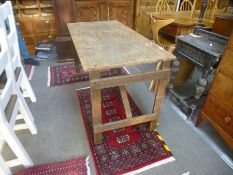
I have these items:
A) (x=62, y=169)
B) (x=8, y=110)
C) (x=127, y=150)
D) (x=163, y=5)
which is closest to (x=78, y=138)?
(x=62, y=169)

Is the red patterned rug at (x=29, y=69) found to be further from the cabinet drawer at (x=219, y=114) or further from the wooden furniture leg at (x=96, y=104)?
the cabinet drawer at (x=219, y=114)

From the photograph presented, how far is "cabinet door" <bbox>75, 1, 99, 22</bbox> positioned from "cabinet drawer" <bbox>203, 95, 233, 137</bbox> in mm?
2542

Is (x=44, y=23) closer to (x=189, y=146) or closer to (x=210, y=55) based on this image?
(x=210, y=55)

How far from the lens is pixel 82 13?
3.15m

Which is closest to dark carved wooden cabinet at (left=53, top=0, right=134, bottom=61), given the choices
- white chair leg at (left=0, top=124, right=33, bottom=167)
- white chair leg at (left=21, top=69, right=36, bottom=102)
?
white chair leg at (left=21, top=69, right=36, bottom=102)

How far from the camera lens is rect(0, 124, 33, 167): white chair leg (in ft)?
3.52

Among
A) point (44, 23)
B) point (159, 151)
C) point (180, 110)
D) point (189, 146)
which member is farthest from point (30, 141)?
point (44, 23)

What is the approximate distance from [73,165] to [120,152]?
0.38 metres

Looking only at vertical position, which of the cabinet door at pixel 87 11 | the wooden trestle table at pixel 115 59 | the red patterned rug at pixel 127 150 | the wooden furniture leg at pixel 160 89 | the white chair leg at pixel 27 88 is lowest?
the red patterned rug at pixel 127 150

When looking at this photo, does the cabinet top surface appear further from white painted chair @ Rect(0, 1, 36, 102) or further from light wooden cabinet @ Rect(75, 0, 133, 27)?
light wooden cabinet @ Rect(75, 0, 133, 27)

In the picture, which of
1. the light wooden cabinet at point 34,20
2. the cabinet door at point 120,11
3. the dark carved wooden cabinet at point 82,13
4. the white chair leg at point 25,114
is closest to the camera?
the white chair leg at point 25,114

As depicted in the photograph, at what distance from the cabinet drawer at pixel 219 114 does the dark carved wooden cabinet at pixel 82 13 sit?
1917 millimetres

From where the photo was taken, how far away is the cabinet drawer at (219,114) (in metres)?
1.32

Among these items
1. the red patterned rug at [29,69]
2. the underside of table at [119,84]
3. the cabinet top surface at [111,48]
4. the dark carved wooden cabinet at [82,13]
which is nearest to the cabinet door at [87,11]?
the dark carved wooden cabinet at [82,13]
